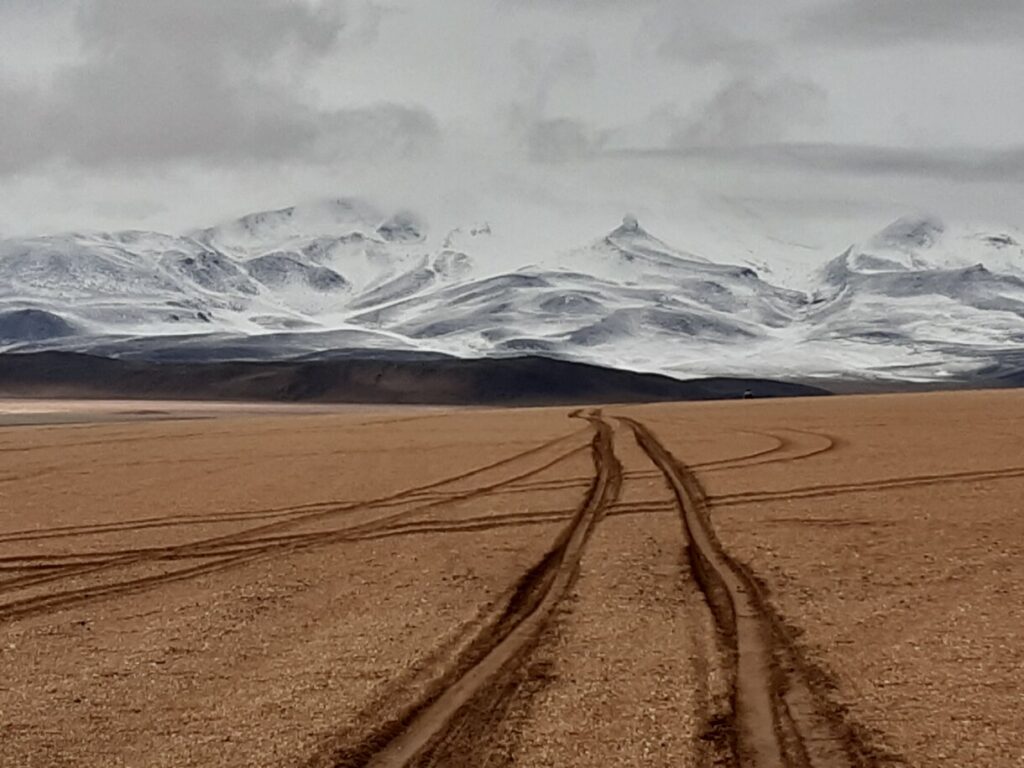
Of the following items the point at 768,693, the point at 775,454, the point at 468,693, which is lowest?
the point at 468,693

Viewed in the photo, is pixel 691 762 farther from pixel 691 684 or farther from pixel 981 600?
pixel 981 600

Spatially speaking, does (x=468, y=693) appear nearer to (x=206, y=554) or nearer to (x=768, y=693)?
(x=768, y=693)

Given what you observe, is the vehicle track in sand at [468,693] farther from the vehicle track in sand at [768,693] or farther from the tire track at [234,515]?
the tire track at [234,515]

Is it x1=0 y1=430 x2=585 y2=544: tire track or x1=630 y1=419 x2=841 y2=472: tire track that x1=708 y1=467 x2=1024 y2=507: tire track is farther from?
x1=0 y1=430 x2=585 y2=544: tire track

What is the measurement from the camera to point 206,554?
20000mm

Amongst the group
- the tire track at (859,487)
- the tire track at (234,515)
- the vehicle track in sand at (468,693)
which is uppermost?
the tire track at (859,487)

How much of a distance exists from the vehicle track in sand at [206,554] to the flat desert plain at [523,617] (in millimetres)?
72

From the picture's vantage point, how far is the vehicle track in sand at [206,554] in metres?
16.8

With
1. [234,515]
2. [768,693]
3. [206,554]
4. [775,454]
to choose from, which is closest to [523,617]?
[768,693]

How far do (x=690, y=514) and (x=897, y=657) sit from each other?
397 inches

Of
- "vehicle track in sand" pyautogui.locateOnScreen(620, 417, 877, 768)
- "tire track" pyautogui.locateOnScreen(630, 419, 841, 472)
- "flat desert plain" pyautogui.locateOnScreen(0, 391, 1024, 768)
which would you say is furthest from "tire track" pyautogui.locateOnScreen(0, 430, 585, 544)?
"vehicle track in sand" pyautogui.locateOnScreen(620, 417, 877, 768)

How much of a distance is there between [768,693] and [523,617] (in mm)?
3869

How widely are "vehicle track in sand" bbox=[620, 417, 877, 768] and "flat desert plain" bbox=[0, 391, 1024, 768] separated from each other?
1.4 inches

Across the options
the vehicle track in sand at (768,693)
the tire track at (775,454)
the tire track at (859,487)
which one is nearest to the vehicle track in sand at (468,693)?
the vehicle track in sand at (768,693)
